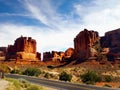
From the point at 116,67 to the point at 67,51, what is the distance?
79518 millimetres

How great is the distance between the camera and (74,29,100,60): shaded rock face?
4183 inches

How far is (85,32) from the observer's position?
370 feet

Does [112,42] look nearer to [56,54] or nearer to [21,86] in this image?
[56,54]

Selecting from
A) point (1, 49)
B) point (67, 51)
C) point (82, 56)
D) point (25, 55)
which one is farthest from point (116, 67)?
point (1, 49)

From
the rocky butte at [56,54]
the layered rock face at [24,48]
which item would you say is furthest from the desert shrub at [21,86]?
the rocky butte at [56,54]

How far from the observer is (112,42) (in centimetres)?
11038

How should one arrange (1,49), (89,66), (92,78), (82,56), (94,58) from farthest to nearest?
(1,49) → (82,56) → (94,58) → (89,66) → (92,78)

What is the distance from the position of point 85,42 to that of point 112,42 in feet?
35.4

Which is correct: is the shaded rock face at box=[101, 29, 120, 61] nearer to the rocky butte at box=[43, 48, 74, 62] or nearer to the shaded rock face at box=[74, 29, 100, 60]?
the shaded rock face at box=[74, 29, 100, 60]

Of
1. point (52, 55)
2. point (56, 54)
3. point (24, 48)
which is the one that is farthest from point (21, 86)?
point (52, 55)

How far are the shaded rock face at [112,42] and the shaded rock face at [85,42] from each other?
367 centimetres

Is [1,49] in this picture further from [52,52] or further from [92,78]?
[92,78]

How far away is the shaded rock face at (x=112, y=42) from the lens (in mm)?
97875

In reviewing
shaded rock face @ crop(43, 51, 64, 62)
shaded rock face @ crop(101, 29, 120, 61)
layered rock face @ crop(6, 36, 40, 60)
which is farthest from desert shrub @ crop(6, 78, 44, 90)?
shaded rock face @ crop(43, 51, 64, 62)
